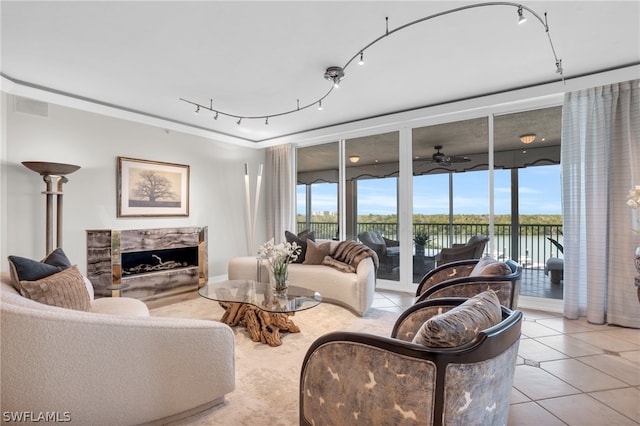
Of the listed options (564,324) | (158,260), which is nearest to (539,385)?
(564,324)

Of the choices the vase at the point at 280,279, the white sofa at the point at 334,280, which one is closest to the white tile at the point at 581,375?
the white sofa at the point at 334,280

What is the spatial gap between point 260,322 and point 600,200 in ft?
12.1

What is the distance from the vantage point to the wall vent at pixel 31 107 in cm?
350

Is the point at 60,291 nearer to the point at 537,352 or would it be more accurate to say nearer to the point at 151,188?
the point at 151,188

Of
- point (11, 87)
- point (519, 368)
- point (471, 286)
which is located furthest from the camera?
point (11, 87)

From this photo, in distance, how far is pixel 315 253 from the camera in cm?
456

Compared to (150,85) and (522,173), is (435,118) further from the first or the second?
(150,85)

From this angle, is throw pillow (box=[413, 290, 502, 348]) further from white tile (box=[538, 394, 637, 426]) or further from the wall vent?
the wall vent

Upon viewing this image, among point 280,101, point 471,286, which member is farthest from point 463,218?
point 280,101

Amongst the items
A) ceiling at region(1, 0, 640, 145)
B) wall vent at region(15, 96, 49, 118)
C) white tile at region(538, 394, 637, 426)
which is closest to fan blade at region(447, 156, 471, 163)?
ceiling at region(1, 0, 640, 145)

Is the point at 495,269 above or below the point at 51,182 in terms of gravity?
below

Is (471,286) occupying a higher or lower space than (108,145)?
lower

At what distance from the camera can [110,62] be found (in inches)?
119

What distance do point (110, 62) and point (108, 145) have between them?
61.8 inches
